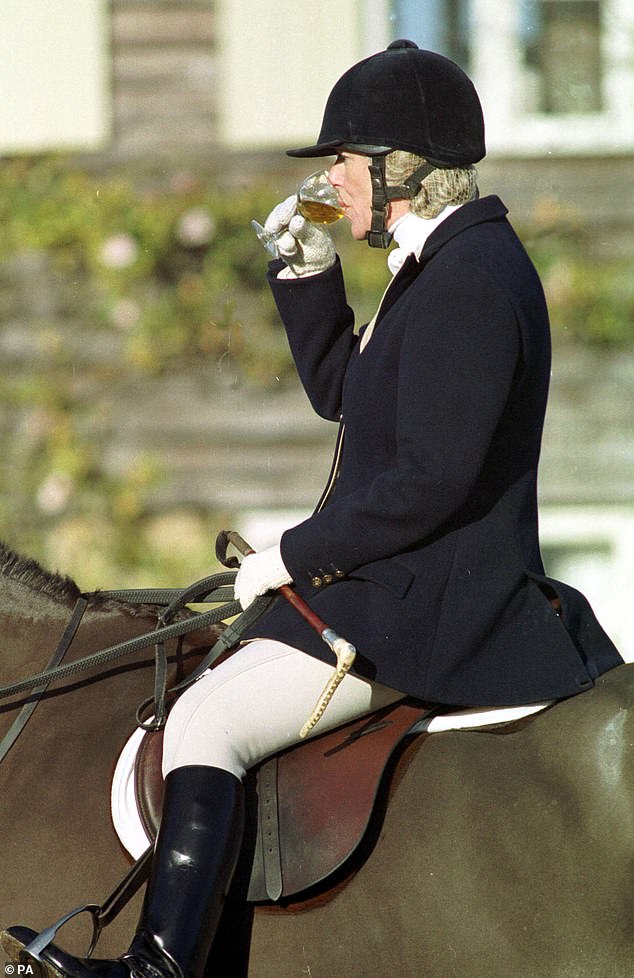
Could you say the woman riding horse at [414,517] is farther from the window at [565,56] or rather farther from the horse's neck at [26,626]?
the window at [565,56]

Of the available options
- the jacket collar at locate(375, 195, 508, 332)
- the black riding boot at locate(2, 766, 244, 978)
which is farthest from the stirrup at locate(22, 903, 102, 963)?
the jacket collar at locate(375, 195, 508, 332)

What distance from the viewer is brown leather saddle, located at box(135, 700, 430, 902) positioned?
2.14 meters

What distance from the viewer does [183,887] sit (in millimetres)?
2045

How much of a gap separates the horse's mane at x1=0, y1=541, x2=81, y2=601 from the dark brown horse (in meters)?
0.53

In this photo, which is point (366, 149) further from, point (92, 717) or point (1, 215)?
point (1, 215)

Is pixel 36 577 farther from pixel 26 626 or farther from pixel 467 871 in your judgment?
pixel 467 871

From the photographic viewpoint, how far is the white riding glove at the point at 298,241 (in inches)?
104

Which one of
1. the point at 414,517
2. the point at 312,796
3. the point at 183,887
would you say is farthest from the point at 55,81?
the point at 183,887

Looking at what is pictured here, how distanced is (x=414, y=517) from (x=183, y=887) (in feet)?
2.45

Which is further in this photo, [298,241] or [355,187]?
[298,241]

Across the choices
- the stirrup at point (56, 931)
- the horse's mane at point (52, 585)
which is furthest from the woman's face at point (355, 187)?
the stirrup at point (56, 931)

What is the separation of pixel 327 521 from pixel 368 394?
0.83 feet

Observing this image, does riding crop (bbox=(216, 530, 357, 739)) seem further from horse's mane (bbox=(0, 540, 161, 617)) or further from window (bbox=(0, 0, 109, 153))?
window (bbox=(0, 0, 109, 153))

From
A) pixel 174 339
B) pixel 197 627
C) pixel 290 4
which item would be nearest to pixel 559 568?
pixel 174 339
